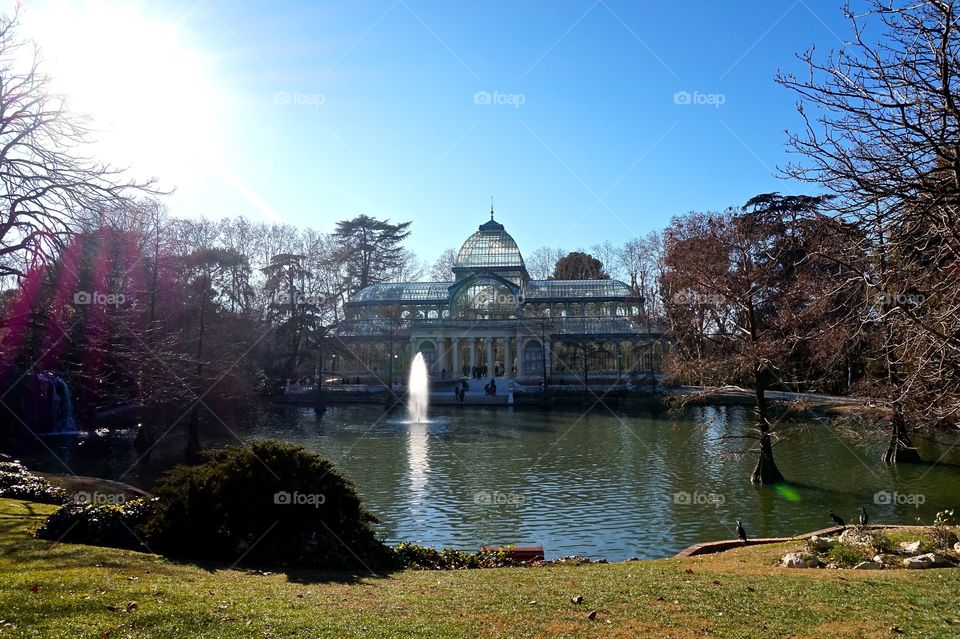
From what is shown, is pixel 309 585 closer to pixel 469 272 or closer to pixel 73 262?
pixel 73 262

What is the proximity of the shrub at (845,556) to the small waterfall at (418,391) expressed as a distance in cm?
2536

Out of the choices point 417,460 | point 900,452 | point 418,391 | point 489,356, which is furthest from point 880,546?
point 489,356

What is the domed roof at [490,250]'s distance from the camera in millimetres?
61812

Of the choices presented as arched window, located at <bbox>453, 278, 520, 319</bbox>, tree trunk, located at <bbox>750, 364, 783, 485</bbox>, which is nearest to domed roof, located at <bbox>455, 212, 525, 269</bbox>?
arched window, located at <bbox>453, 278, 520, 319</bbox>

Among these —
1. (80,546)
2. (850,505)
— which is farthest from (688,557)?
(80,546)

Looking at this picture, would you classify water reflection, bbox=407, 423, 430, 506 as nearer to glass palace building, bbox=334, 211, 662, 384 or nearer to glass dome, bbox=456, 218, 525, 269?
glass palace building, bbox=334, 211, 662, 384

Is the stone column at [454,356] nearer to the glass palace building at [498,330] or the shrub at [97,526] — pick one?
the glass palace building at [498,330]

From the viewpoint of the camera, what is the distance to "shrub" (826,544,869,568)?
9.16 meters

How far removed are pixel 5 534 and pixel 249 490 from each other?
304 centimetres

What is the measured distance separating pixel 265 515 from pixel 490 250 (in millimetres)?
53853

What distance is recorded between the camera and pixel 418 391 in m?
46.8

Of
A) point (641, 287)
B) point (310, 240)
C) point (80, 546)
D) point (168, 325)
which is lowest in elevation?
point (80, 546)

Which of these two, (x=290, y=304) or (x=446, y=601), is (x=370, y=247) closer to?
(x=290, y=304)

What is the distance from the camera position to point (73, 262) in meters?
13.7
